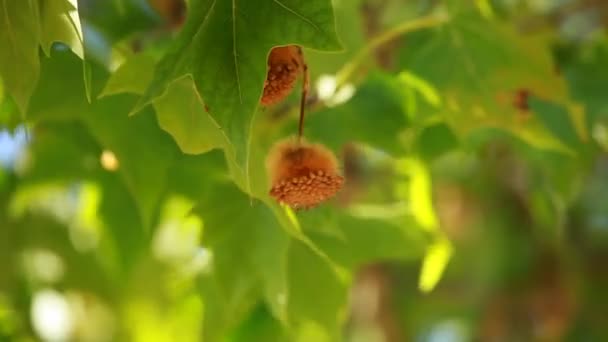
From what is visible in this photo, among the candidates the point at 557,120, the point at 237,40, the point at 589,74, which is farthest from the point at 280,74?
the point at 589,74

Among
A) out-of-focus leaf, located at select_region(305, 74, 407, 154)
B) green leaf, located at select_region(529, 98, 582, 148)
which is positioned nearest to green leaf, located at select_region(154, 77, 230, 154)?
out-of-focus leaf, located at select_region(305, 74, 407, 154)

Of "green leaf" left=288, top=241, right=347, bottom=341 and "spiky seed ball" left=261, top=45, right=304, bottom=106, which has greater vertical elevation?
"spiky seed ball" left=261, top=45, right=304, bottom=106

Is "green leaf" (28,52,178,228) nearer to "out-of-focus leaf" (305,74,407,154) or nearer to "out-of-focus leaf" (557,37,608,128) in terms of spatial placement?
"out-of-focus leaf" (305,74,407,154)

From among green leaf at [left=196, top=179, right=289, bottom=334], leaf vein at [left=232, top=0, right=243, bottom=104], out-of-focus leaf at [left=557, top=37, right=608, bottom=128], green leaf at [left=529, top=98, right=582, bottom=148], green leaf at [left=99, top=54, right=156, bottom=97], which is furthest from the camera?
out-of-focus leaf at [left=557, top=37, right=608, bottom=128]

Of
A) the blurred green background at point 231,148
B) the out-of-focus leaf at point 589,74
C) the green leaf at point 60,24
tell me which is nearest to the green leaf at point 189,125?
the blurred green background at point 231,148

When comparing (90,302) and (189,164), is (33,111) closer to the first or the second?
(189,164)

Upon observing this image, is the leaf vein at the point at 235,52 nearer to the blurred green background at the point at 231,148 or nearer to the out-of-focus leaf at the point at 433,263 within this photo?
the blurred green background at the point at 231,148

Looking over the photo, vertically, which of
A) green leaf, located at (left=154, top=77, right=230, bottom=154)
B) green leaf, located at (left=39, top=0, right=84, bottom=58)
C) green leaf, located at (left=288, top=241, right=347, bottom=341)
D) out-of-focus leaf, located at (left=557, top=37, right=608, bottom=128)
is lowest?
green leaf, located at (left=288, top=241, right=347, bottom=341)
